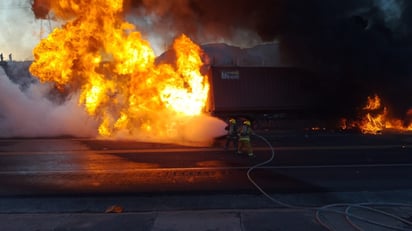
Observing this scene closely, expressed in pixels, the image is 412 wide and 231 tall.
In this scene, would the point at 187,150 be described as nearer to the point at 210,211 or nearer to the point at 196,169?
the point at 196,169

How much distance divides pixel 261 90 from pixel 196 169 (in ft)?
43.6

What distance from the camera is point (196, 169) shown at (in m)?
10.2

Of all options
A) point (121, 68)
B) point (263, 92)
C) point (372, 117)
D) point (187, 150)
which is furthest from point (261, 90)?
point (187, 150)

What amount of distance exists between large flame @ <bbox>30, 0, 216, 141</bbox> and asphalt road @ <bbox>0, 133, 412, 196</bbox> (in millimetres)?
3431

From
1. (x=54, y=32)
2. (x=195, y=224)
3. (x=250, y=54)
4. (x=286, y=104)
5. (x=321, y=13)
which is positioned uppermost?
(x=250, y=54)

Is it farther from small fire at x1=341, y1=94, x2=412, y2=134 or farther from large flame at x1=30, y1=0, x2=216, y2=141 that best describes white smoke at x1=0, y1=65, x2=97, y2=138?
small fire at x1=341, y1=94, x2=412, y2=134

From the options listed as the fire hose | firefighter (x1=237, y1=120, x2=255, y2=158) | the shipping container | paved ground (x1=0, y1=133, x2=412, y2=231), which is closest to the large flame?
the shipping container

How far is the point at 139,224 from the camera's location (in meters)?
5.75

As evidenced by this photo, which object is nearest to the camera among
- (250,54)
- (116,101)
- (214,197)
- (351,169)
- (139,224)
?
(139,224)

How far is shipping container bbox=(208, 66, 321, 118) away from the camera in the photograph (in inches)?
877

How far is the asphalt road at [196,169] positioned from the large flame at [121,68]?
135 inches

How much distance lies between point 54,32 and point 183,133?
7.77 metres

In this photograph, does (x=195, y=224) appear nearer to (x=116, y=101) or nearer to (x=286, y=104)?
(x=116, y=101)

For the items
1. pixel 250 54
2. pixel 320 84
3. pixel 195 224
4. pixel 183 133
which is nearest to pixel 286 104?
pixel 320 84
